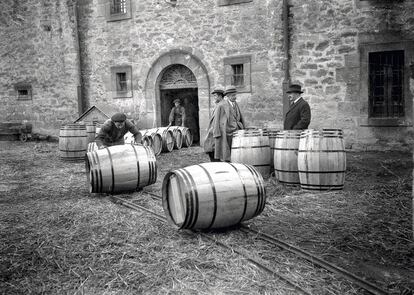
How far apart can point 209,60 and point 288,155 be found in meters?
6.99

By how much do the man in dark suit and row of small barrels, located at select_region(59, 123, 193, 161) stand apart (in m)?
4.00

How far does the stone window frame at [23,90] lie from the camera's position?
55.5 feet

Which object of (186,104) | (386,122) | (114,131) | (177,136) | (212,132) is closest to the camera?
(114,131)

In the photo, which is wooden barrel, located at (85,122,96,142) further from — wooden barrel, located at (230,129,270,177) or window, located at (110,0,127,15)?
wooden barrel, located at (230,129,270,177)

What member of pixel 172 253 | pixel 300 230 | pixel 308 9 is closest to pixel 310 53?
pixel 308 9

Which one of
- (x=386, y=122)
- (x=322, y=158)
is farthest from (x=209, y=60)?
(x=322, y=158)

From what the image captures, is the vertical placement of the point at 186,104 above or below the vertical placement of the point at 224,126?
above

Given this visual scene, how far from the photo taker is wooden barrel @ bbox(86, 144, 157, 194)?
645 centimetres

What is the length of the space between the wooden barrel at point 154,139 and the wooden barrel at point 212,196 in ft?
22.0

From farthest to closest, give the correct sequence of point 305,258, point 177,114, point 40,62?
point 40,62 → point 177,114 → point 305,258

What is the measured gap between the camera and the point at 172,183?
491cm

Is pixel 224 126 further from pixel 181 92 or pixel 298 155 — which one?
pixel 181 92

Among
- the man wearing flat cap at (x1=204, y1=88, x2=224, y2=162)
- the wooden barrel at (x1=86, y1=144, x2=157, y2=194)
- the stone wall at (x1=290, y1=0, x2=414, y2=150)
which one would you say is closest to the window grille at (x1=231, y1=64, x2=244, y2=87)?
the stone wall at (x1=290, y1=0, x2=414, y2=150)

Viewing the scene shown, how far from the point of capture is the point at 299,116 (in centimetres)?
770
